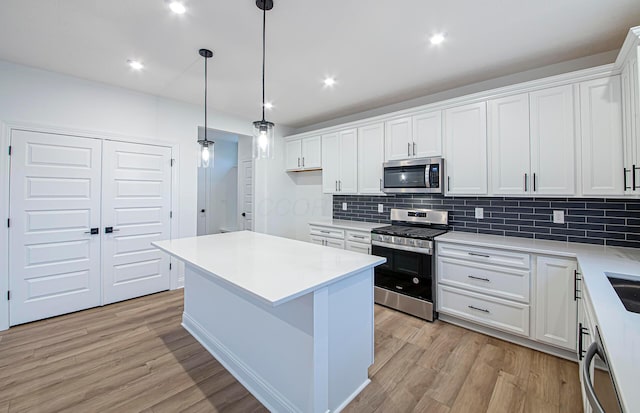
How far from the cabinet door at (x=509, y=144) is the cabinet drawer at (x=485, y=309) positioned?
1.08 metres

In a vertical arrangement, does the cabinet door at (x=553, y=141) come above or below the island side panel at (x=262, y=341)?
above

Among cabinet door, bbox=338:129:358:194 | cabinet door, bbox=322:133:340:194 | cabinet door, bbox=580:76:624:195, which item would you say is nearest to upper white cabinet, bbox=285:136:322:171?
cabinet door, bbox=322:133:340:194

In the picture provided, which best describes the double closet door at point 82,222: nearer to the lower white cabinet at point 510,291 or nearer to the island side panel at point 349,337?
the island side panel at point 349,337

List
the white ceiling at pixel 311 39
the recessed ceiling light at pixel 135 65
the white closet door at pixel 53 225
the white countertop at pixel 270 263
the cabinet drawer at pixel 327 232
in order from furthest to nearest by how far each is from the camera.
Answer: the cabinet drawer at pixel 327 232 < the white closet door at pixel 53 225 < the recessed ceiling light at pixel 135 65 < the white ceiling at pixel 311 39 < the white countertop at pixel 270 263

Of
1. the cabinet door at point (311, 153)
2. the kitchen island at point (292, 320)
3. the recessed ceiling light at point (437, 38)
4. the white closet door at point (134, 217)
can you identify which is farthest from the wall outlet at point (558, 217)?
the white closet door at point (134, 217)

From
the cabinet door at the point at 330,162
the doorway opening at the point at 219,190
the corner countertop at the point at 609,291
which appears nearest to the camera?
the corner countertop at the point at 609,291

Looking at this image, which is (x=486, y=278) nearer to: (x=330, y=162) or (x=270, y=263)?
(x=270, y=263)

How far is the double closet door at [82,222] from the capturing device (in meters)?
2.88

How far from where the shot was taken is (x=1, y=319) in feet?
9.07

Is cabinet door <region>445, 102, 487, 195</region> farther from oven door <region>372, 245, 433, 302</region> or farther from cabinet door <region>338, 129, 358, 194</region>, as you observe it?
cabinet door <region>338, 129, 358, 194</region>

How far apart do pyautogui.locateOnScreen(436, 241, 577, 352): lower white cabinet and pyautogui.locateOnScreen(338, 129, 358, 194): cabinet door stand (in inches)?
63.6

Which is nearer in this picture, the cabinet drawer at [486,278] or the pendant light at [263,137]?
the pendant light at [263,137]

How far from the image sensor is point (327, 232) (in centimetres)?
411

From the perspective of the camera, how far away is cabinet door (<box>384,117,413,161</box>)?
344cm
